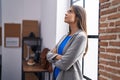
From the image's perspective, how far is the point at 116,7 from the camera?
178cm

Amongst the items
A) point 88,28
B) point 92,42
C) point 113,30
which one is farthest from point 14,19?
point 113,30

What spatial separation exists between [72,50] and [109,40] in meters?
0.36

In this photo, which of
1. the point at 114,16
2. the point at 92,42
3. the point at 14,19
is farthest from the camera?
the point at 14,19

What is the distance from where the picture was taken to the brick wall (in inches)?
69.6

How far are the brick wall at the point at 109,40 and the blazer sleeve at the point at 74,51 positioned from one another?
195 mm

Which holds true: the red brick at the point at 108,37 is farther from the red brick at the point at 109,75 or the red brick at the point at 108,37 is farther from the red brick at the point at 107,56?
the red brick at the point at 109,75

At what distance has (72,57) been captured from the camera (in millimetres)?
2008

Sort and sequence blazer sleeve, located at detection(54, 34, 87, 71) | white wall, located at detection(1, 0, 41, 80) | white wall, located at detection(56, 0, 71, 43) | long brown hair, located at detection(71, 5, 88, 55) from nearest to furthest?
1. blazer sleeve, located at detection(54, 34, 87, 71)
2. long brown hair, located at detection(71, 5, 88, 55)
3. white wall, located at detection(56, 0, 71, 43)
4. white wall, located at detection(1, 0, 41, 80)

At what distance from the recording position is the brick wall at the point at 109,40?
1.77 m

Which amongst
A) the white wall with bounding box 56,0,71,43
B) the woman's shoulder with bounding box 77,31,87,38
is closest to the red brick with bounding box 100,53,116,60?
the woman's shoulder with bounding box 77,31,87,38

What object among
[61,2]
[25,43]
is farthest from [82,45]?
[25,43]

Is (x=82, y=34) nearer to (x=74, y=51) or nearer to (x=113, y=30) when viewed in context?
(x=74, y=51)

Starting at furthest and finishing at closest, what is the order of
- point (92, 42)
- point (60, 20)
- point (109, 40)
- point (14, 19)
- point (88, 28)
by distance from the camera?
point (14, 19) → point (60, 20) → point (88, 28) → point (92, 42) → point (109, 40)

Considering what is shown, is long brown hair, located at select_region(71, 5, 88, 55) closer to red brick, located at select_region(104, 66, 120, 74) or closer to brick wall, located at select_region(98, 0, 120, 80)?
brick wall, located at select_region(98, 0, 120, 80)
